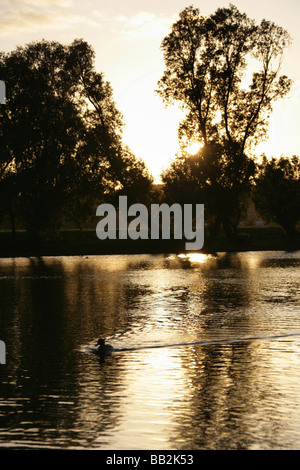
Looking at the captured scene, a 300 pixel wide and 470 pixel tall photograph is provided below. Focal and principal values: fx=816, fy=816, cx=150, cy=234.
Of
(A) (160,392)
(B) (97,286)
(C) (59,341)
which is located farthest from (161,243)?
(A) (160,392)

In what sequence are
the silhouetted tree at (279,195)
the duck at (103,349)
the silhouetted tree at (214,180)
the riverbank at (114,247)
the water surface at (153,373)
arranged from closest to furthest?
the water surface at (153,373), the duck at (103,349), the riverbank at (114,247), the silhouetted tree at (214,180), the silhouetted tree at (279,195)

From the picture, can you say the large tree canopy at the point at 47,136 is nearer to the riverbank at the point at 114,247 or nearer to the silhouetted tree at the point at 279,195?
the riverbank at the point at 114,247

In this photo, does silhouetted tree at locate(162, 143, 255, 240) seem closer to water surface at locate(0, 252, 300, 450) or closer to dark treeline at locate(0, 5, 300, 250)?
dark treeline at locate(0, 5, 300, 250)

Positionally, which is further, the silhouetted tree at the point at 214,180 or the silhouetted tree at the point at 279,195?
the silhouetted tree at the point at 279,195

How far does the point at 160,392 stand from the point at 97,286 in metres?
21.4

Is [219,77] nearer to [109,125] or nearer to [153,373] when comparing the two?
[109,125]

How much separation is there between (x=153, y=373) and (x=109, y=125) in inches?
2651

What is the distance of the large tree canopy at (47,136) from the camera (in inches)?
2699

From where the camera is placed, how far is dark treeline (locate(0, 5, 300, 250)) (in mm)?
69438

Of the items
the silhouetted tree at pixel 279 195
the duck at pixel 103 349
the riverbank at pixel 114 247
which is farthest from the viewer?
the silhouetted tree at pixel 279 195

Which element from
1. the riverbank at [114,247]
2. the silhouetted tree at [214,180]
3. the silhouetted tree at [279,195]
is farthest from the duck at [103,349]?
the silhouetted tree at [279,195]

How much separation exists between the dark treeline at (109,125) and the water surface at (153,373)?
43.3m
